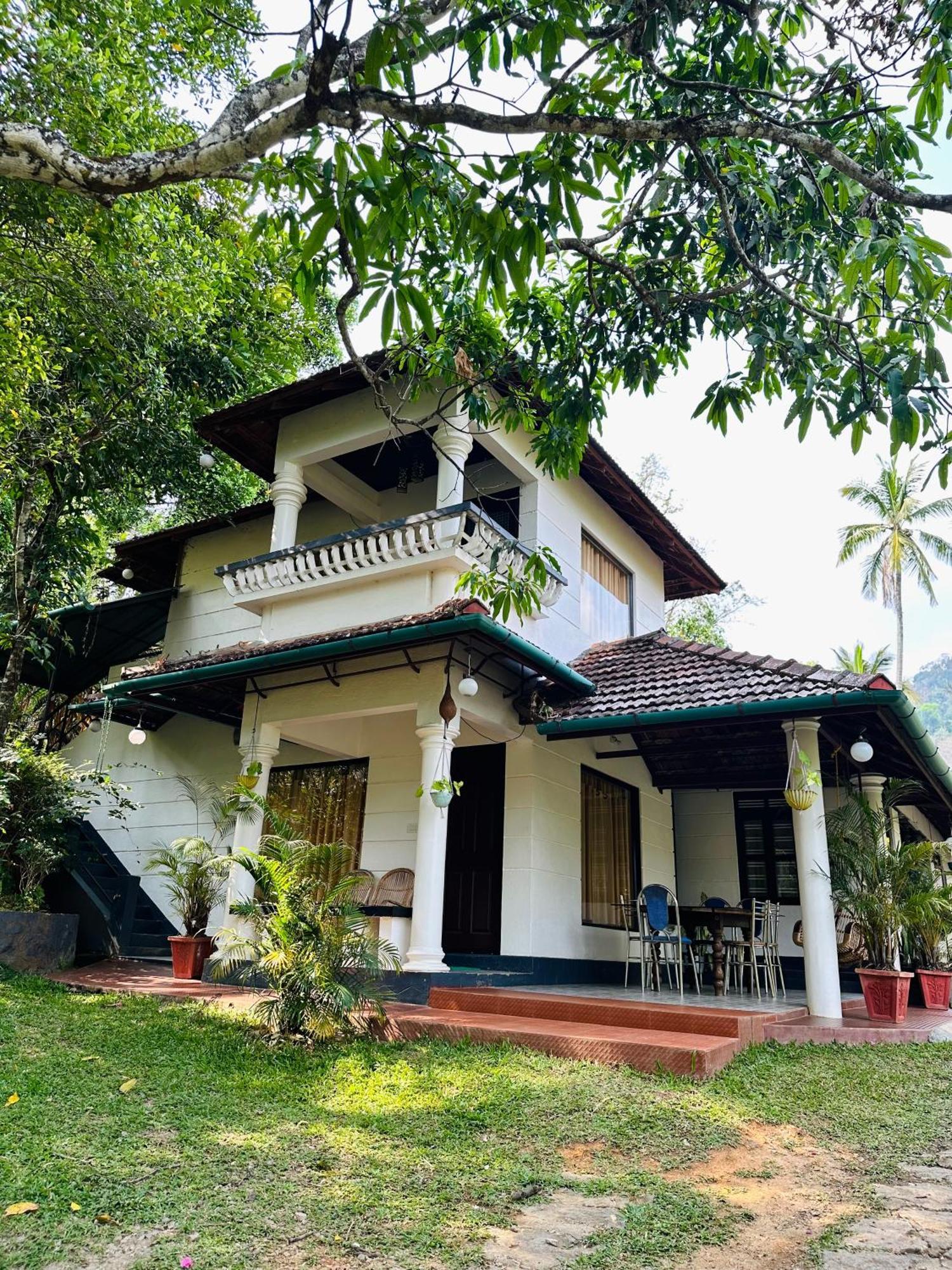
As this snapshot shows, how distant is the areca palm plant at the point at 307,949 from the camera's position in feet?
18.8

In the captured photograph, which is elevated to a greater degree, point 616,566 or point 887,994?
point 616,566

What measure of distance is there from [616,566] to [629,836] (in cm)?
368

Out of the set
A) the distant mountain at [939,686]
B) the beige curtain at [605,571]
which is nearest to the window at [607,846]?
the beige curtain at [605,571]

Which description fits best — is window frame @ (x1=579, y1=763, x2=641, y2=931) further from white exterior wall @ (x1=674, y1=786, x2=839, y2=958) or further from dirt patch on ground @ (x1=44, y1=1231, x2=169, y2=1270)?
dirt patch on ground @ (x1=44, y1=1231, x2=169, y2=1270)

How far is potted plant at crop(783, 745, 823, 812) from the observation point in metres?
7.48

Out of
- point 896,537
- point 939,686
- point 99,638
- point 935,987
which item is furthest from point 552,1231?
point 939,686

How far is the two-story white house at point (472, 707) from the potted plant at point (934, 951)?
52.4 inches

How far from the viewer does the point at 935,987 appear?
906cm

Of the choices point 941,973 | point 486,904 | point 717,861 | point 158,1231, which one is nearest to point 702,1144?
point 158,1231

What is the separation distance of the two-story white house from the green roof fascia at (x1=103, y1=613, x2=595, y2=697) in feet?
0.10

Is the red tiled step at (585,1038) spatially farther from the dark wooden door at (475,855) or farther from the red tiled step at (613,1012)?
the dark wooden door at (475,855)

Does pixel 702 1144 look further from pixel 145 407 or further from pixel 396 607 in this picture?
pixel 145 407

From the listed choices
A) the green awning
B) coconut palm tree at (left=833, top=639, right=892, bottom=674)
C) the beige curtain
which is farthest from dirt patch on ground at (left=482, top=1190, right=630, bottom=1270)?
coconut palm tree at (left=833, top=639, right=892, bottom=674)

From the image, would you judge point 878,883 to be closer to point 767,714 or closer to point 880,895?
point 880,895
